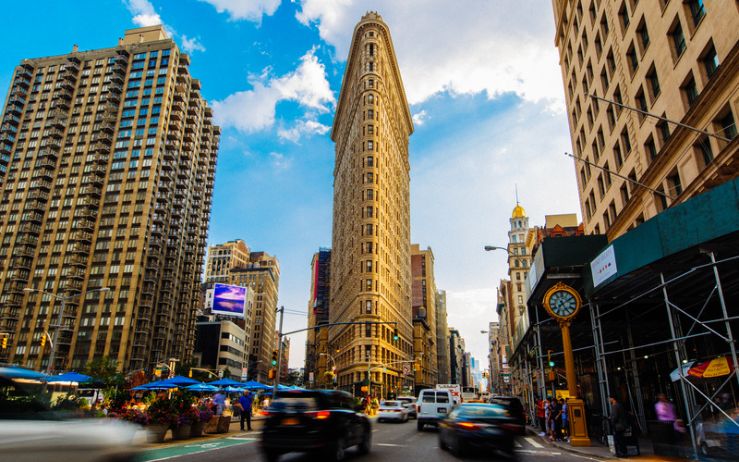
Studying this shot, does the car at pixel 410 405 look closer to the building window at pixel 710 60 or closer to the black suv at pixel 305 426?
the black suv at pixel 305 426

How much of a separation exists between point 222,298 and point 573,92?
227 ft

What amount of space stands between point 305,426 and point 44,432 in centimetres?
617

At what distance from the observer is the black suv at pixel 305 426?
10.9 m

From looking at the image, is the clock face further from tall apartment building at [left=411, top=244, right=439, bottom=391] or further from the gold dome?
the gold dome

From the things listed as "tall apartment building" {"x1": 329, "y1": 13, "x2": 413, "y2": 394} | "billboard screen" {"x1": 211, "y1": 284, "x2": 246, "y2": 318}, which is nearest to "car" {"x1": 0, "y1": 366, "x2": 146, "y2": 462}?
"tall apartment building" {"x1": 329, "y1": 13, "x2": 413, "y2": 394}

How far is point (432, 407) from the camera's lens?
25.6 m

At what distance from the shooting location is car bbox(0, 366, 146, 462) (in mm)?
5406

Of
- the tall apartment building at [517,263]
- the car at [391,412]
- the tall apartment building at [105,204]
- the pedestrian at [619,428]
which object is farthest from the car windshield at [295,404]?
the tall apartment building at [105,204]

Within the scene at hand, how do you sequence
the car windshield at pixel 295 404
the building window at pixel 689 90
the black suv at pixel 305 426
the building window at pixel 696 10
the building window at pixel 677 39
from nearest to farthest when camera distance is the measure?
the black suv at pixel 305 426 < the car windshield at pixel 295 404 < the building window at pixel 696 10 < the building window at pixel 689 90 < the building window at pixel 677 39

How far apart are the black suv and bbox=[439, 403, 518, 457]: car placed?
3303 millimetres

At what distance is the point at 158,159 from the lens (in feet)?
357

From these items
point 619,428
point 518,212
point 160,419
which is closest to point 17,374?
point 160,419

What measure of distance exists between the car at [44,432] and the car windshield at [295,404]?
15.0 feet

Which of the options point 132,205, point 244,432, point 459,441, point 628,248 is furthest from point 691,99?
point 132,205
